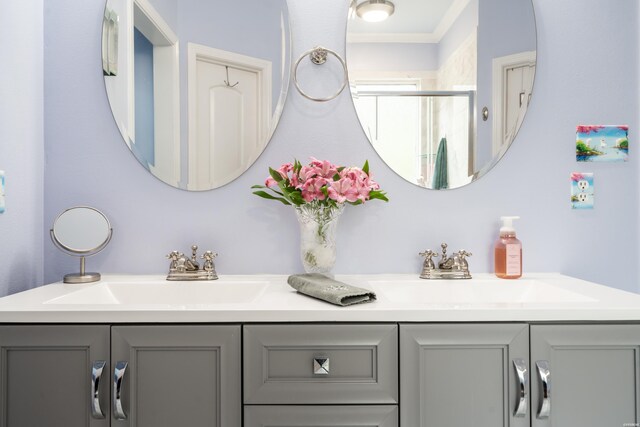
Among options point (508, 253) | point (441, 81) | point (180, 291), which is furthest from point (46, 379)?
point (441, 81)

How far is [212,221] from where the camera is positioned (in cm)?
152

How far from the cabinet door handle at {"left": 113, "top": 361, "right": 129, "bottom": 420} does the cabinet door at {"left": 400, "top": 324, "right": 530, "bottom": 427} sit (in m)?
0.67

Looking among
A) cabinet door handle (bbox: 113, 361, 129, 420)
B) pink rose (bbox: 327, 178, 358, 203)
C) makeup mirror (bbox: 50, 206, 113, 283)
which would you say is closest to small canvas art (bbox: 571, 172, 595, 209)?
pink rose (bbox: 327, 178, 358, 203)

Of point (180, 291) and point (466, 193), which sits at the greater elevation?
point (466, 193)

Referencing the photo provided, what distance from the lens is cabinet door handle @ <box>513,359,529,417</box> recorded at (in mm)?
982

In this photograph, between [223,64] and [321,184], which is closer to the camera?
[321,184]

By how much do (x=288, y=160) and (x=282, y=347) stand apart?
0.75 metres

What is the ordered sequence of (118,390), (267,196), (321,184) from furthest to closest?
(267,196) → (321,184) → (118,390)

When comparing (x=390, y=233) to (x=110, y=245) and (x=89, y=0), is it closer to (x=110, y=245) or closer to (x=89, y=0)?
(x=110, y=245)

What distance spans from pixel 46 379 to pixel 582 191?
1.80 metres

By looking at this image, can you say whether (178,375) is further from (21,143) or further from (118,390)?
(21,143)

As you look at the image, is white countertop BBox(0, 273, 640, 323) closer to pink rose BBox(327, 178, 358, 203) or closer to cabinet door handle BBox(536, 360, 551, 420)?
cabinet door handle BBox(536, 360, 551, 420)

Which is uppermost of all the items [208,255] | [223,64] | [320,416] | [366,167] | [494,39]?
[494,39]

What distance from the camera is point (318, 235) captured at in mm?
1386
